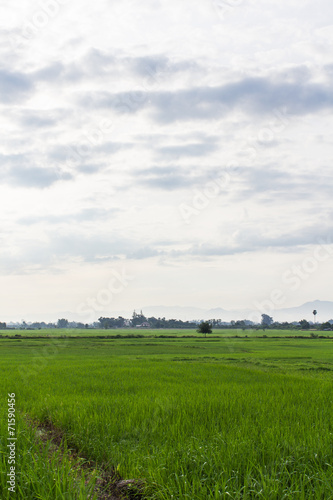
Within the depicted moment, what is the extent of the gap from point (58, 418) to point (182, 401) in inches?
105

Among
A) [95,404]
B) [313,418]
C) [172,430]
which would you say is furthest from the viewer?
[95,404]

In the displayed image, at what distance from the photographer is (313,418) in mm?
7176

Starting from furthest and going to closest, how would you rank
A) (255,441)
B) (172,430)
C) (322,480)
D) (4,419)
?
(4,419)
(172,430)
(255,441)
(322,480)

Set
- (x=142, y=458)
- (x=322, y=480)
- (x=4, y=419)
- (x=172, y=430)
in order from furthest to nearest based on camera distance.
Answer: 1. (x=4, y=419)
2. (x=172, y=430)
3. (x=142, y=458)
4. (x=322, y=480)

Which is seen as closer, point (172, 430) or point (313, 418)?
point (172, 430)

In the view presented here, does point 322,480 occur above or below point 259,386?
above

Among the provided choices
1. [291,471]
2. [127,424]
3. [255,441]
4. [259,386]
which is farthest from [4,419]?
[259,386]

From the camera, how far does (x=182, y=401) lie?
8.53 m

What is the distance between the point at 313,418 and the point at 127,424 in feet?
11.3

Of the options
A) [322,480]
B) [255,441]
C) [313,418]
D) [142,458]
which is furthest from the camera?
[313,418]

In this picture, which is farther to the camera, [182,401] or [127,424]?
[182,401]

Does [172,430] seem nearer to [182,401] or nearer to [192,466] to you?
[192,466]

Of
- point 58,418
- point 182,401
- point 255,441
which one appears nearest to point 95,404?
point 58,418

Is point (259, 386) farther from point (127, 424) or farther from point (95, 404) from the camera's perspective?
point (127, 424)
